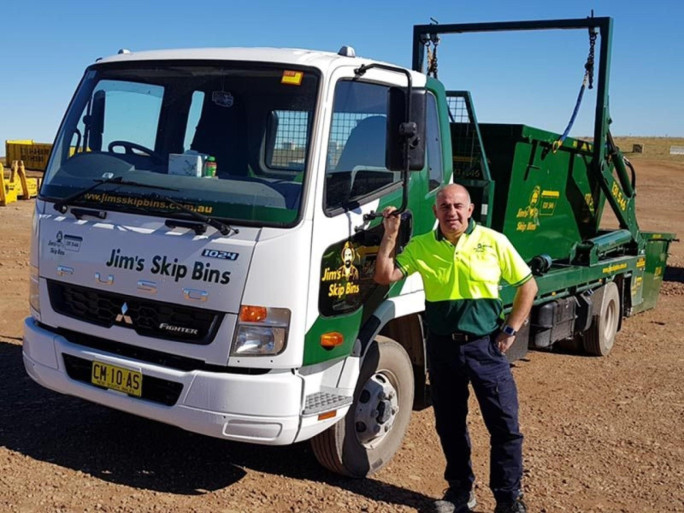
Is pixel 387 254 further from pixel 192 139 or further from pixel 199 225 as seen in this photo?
pixel 192 139

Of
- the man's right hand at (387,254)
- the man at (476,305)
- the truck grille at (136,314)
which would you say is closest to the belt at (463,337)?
the man at (476,305)

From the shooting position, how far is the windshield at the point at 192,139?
428cm

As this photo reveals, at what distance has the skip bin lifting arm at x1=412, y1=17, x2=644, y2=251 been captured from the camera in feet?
24.5

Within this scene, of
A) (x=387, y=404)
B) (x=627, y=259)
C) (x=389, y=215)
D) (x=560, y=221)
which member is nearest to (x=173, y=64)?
(x=389, y=215)

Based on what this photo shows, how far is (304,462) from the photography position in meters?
5.12

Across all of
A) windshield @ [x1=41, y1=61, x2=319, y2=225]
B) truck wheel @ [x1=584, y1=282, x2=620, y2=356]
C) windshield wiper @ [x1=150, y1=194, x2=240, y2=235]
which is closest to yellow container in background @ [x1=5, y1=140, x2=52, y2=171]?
truck wheel @ [x1=584, y1=282, x2=620, y2=356]

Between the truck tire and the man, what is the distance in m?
0.54

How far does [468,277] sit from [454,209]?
0.37 m

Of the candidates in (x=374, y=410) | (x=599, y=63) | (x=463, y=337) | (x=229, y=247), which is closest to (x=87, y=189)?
(x=229, y=247)

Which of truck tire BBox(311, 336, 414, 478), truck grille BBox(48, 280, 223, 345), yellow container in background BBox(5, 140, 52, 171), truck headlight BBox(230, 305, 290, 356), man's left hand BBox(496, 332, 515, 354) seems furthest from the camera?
yellow container in background BBox(5, 140, 52, 171)

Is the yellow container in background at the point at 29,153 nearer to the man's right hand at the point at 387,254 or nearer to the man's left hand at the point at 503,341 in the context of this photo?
the man's right hand at the point at 387,254

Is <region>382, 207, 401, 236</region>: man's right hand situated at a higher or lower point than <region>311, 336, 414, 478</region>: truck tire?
higher

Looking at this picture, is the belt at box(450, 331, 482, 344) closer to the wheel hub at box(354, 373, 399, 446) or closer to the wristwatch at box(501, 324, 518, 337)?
the wristwatch at box(501, 324, 518, 337)

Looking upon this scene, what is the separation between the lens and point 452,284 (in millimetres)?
4293
